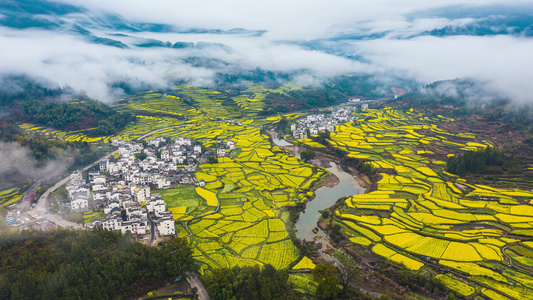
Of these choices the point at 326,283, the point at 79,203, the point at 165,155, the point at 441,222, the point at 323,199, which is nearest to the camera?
the point at 326,283

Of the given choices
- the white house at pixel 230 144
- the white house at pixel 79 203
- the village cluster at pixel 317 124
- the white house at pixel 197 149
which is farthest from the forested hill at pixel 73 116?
the village cluster at pixel 317 124

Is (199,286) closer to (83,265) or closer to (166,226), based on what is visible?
(83,265)

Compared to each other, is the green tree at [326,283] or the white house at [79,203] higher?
the green tree at [326,283]

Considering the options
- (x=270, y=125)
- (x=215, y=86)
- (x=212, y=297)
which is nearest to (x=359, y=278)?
(x=212, y=297)

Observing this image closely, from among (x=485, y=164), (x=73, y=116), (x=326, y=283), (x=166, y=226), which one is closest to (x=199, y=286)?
(x=166, y=226)

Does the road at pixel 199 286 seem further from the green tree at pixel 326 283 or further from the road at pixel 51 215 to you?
the road at pixel 51 215

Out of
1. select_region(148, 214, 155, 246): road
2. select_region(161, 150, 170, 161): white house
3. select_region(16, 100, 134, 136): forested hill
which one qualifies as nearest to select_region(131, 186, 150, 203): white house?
select_region(148, 214, 155, 246): road
